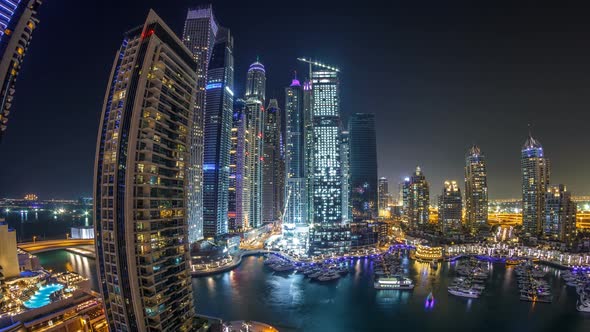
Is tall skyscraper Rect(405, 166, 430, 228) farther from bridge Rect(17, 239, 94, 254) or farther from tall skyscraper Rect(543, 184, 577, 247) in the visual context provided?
bridge Rect(17, 239, 94, 254)

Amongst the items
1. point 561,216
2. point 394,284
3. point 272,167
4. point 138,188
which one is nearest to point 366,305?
point 394,284

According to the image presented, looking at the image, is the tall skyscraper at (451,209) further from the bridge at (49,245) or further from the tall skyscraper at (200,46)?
the bridge at (49,245)

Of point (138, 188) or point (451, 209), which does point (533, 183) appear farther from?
point (138, 188)

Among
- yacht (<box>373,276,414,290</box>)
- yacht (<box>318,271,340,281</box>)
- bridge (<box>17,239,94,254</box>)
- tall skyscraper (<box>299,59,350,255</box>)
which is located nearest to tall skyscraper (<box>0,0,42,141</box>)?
yacht (<box>318,271,340,281</box>)

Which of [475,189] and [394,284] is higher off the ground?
[475,189]

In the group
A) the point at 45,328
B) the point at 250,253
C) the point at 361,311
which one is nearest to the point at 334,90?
the point at 250,253

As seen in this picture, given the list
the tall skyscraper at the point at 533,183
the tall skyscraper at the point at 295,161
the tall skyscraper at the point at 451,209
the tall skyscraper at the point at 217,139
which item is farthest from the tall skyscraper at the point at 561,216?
the tall skyscraper at the point at 217,139
